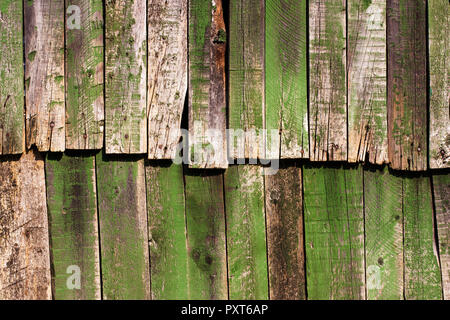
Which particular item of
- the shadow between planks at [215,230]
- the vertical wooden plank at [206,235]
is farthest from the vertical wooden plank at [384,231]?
the vertical wooden plank at [206,235]

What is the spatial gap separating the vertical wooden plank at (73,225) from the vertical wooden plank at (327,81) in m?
1.34

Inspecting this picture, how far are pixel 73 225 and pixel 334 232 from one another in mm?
1557

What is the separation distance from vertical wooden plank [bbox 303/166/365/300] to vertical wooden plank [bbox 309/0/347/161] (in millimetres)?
148

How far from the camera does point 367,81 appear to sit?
7.05 ft

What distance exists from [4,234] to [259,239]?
1.51m

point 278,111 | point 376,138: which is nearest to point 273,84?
point 278,111

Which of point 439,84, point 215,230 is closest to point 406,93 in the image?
point 439,84

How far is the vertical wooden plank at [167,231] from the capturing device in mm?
2178

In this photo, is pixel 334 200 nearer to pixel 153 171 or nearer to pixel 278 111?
pixel 278 111

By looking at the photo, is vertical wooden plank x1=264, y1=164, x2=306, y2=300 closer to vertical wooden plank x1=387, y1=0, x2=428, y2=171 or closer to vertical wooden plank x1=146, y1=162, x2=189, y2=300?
vertical wooden plank x1=146, y1=162, x2=189, y2=300

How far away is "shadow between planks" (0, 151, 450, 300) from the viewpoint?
2176 millimetres

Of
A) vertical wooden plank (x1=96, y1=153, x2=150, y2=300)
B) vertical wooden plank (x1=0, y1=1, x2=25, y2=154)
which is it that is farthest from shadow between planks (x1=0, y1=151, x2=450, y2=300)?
vertical wooden plank (x1=0, y1=1, x2=25, y2=154)

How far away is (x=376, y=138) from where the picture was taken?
7.07 ft

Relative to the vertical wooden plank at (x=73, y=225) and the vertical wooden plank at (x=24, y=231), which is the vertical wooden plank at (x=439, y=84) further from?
the vertical wooden plank at (x=24, y=231)
